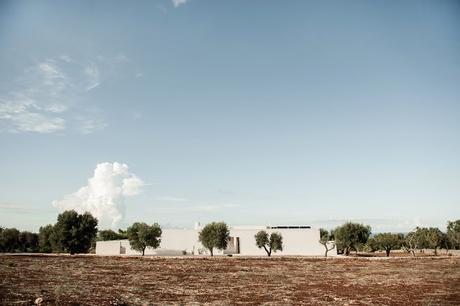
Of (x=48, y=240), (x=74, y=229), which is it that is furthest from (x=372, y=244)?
(x=48, y=240)

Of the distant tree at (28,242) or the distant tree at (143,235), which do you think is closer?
the distant tree at (143,235)

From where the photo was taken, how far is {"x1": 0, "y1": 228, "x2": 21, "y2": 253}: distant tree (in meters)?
132

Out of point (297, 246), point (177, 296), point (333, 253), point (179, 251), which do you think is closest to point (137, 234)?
point (179, 251)

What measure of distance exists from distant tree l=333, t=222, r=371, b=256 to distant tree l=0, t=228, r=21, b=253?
363 ft

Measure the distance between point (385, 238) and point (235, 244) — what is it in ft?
164

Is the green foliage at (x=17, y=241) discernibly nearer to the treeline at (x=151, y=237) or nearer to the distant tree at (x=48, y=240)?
the treeline at (x=151, y=237)

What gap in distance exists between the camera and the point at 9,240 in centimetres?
13312

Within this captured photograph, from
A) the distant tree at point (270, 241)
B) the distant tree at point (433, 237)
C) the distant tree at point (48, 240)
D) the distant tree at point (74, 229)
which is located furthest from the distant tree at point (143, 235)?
the distant tree at point (433, 237)

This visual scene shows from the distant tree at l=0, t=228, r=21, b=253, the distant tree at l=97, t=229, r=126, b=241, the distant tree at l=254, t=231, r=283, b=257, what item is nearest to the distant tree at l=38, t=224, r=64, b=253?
the distant tree at l=0, t=228, r=21, b=253

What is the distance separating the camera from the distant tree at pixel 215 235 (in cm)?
10675

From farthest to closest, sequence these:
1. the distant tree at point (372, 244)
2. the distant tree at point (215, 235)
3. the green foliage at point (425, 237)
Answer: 1. the distant tree at point (372, 244)
2. the green foliage at point (425, 237)
3. the distant tree at point (215, 235)

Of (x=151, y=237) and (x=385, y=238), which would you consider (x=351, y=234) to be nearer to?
(x=385, y=238)

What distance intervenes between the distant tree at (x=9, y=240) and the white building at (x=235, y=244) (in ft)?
109

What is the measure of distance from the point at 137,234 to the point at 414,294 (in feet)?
288
